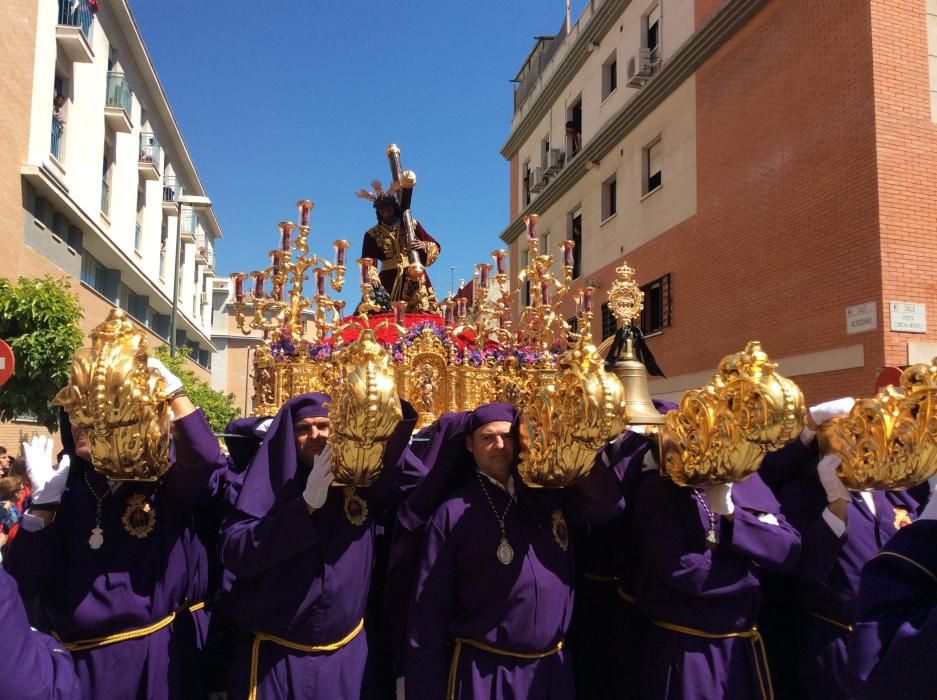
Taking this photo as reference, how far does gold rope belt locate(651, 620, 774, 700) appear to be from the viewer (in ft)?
9.59

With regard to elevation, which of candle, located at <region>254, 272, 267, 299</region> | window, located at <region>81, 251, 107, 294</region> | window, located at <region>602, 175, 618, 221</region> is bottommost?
candle, located at <region>254, 272, 267, 299</region>

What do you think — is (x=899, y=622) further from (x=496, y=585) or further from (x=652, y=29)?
(x=652, y=29)

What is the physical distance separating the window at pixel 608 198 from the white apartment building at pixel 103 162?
9.00 meters

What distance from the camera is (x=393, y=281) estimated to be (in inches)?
265

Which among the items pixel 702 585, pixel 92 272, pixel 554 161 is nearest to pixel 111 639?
pixel 702 585

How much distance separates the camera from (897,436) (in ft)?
8.88

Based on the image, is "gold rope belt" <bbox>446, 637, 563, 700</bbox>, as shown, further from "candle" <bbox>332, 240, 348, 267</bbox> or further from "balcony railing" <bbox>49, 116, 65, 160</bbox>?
"balcony railing" <bbox>49, 116, 65, 160</bbox>

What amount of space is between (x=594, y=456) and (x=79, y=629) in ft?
6.42

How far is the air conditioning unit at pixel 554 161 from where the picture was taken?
62.1ft

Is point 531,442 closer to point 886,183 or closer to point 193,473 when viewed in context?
point 193,473

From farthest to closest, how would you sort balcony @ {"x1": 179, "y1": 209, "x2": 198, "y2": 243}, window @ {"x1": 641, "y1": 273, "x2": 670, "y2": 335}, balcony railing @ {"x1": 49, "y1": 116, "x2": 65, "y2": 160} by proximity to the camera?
balcony @ {"x1": 179, "y1": 209, "x2": 198, "y2": 243} → balcony railing @ {"x1": 49, "y1": 116, "x2": 65, "y2": 160} → window @ {"x1": 641, "y1": 273, "x2": 670, "y2": 335}

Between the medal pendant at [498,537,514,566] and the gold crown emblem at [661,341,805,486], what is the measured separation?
669 mm

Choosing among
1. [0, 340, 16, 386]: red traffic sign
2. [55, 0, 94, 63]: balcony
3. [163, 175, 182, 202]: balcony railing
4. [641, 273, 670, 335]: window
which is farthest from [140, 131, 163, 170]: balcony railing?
[0, 340, 16, 386]: red traffic sign

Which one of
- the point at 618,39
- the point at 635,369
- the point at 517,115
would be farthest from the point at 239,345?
the point at 635,369
